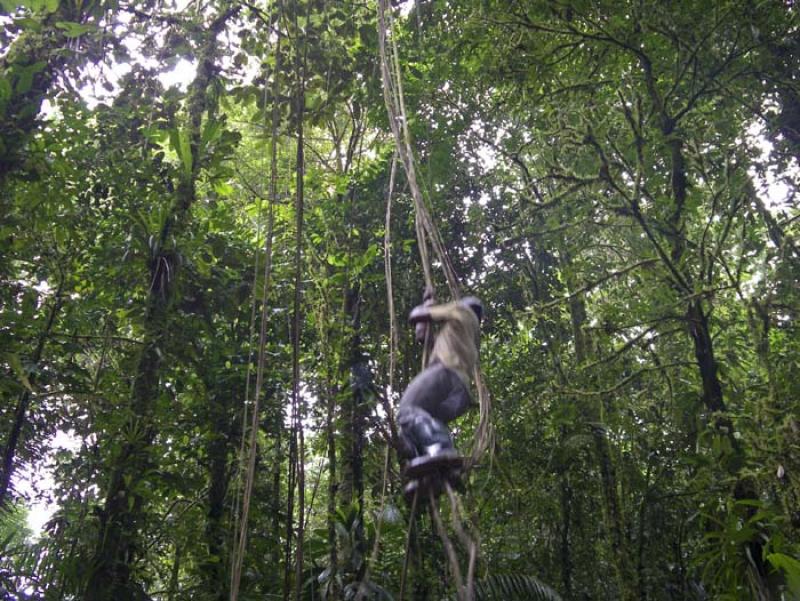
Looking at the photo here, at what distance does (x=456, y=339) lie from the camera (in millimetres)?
2393

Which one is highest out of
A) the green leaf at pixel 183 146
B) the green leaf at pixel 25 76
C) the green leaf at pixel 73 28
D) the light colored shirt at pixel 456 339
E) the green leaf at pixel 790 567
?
the green leaf at pixel 73 28

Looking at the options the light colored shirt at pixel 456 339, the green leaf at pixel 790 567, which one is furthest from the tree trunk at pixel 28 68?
the green leaf at pixel 790 567

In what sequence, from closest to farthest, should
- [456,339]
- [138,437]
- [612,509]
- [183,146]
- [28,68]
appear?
[456,339], [28,68], [138,437], [183,146], [612,509]

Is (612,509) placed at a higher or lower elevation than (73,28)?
lower

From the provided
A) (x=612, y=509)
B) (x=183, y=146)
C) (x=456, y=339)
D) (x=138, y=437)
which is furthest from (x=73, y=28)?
(x=612, y=509)

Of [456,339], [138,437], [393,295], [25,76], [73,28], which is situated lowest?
[456,339]

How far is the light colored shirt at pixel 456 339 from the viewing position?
2.34m

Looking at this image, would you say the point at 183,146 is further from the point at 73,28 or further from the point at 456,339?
the point at 456,339

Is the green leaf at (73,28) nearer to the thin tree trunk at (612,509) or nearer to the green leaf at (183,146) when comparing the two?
the green leaf at (183,146)

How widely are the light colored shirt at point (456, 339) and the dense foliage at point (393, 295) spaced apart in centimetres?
86

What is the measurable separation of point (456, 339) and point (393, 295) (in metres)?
2.27

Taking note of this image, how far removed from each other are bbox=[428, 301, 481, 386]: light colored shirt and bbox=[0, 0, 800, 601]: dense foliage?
860mm

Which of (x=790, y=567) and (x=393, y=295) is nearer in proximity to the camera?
(x=790, y=567)

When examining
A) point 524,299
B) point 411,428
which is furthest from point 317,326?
point 411,428
